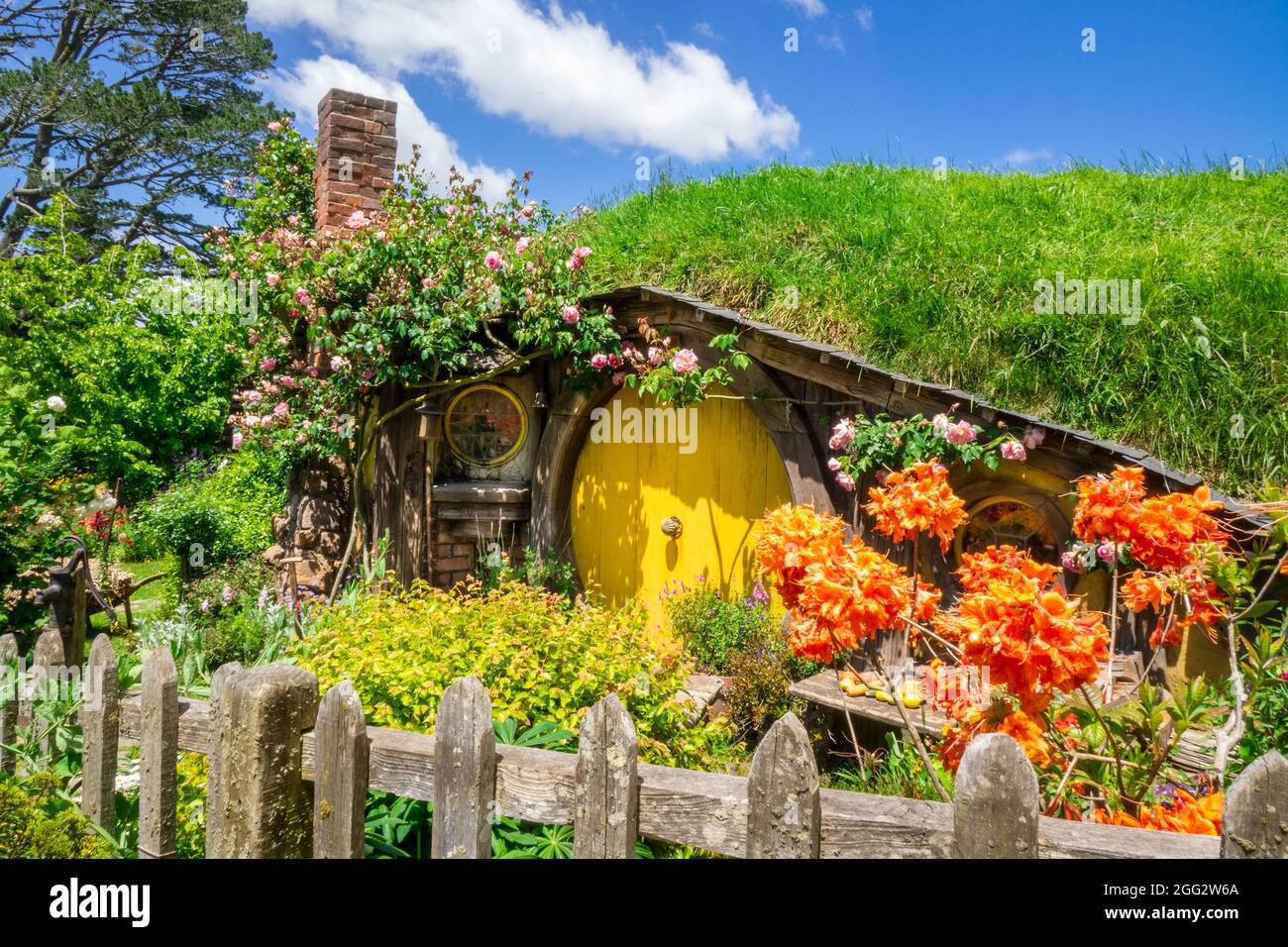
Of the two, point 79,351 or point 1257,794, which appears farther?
point 79,351

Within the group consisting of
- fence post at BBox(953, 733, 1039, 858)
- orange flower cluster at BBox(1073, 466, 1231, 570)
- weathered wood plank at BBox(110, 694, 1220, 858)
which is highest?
orange flower cluster at BBox(1073, 466, 1231, 570)

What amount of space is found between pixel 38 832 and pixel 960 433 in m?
4.28

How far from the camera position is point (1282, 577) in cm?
362

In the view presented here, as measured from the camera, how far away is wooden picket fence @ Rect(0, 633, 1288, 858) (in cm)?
143

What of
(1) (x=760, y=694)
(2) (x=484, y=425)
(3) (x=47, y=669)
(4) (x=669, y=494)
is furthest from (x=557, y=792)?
(2) (x=484, y=425)

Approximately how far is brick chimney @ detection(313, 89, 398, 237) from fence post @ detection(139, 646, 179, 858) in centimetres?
568

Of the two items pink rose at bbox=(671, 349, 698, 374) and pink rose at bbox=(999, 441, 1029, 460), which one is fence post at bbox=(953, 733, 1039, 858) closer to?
pink rose at bbox=(999, 441, 1029, 460)

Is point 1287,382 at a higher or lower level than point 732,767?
higher

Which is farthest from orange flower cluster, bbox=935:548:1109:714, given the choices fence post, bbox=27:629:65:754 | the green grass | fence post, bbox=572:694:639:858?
fence post, bbox=27:629:65:754

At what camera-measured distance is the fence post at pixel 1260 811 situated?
1.32m

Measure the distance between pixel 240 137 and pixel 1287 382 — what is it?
19608mm

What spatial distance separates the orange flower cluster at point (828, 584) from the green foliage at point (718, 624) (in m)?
2.74

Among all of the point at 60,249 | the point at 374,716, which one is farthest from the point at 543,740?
the point at 60,249

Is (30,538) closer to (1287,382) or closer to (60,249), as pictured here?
(1287,382)
